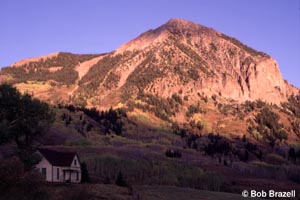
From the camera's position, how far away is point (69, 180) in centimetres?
8312

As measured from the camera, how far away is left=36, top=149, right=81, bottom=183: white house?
8306 centimetres

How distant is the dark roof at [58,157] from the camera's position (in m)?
83.9

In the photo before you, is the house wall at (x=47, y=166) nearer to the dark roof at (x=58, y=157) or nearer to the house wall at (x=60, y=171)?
the house wall at (x=60, y=171)

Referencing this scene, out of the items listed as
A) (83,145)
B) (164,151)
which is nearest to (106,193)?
(83,145)

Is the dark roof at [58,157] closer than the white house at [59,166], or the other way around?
the white house at [59,166]

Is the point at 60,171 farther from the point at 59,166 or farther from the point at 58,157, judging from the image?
the point at 58,157

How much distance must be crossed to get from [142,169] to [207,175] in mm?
17923

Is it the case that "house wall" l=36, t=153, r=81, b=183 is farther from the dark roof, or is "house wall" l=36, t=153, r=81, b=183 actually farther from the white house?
the dark roof

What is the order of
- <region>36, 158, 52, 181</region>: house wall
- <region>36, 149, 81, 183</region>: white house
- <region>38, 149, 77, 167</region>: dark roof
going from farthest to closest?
<region>38, 149, 77, 167</region>: dark roof, <region>36, 149, 81, 183</region>: white house, <region>36, 158, 52, 181</region>: house wall

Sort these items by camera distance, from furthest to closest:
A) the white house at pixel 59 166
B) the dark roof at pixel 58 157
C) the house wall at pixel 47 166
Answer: the dark roof at pixel 58 157, the white house at pixel 59 166, the house wall at pixel 47 166

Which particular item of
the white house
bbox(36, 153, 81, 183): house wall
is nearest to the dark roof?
the white house

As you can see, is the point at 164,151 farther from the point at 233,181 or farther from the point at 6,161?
the point at 6,161

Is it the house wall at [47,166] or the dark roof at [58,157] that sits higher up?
the dark roof at [58,157]

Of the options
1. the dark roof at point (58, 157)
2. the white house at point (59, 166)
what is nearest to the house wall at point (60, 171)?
the white house at point (59, 166)
